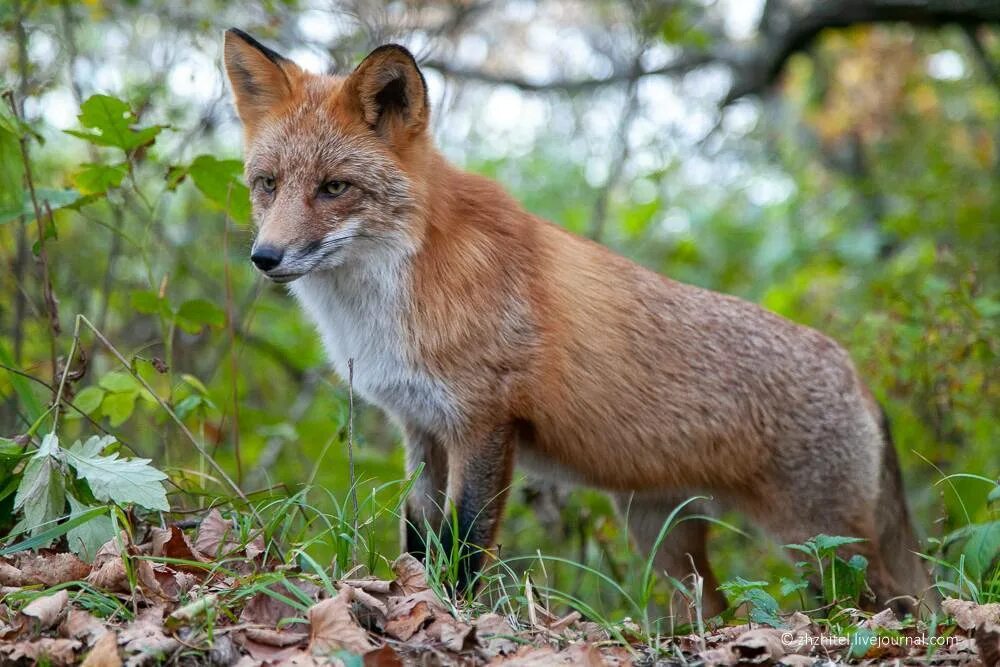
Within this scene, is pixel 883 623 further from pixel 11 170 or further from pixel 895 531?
pixel 11 170

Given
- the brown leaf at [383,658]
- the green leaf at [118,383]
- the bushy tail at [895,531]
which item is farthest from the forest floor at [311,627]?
the bushy tail at [895,531]

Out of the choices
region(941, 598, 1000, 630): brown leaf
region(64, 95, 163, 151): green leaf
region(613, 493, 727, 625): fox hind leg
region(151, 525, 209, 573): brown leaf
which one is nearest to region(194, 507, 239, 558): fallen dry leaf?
region(151, 525, 209, 573): brown leaf

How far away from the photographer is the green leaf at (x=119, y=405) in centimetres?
394

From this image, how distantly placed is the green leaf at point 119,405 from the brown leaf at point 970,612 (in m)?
3.11

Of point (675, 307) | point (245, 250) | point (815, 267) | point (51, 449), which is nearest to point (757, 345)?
point (675, 307)

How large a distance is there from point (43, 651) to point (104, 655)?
0.17 meters

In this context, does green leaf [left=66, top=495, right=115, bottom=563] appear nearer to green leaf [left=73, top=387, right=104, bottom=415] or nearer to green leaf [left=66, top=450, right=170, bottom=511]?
green leaf [left=66, top=450, right=170, bottom=511]

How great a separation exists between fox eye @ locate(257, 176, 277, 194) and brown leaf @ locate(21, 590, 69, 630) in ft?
5.70

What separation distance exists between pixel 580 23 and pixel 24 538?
9153 mm

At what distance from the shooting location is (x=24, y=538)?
3352 mm

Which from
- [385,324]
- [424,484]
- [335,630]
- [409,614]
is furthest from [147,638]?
[424,484]

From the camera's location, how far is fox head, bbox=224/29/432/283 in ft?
12.0

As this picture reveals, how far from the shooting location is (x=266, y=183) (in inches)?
153

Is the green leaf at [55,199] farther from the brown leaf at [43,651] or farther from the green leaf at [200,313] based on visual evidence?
the brown leaf at [43,651]
